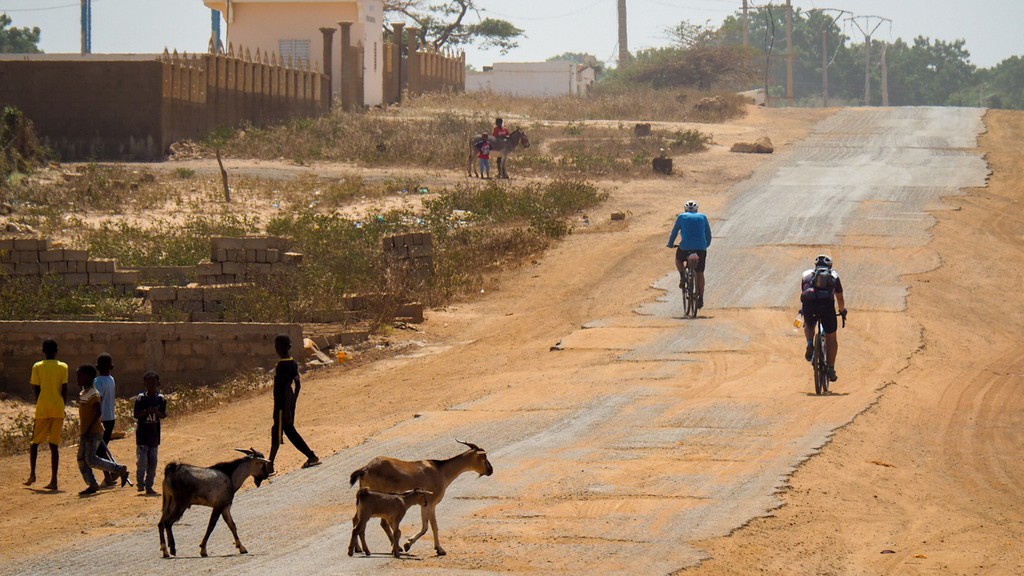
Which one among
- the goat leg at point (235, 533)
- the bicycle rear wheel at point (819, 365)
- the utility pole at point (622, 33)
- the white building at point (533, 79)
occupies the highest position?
the utility pole at point (622, 33)

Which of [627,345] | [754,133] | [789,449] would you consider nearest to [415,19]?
[754,133]

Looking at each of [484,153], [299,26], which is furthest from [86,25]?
A: [484,153]

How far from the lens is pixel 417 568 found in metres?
8.44

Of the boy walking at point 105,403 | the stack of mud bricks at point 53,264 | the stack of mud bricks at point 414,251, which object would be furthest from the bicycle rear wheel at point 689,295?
the boy walking at point 105,403

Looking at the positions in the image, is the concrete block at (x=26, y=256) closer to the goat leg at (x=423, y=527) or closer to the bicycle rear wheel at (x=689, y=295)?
the bicycle rear wheel at (x=689, y=295)

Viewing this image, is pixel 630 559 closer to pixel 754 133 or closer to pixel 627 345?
pixel 627 345

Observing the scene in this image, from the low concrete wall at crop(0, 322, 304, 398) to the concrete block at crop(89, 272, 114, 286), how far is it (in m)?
2.17

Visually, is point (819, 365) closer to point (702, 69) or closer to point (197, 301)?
point (197, 301)

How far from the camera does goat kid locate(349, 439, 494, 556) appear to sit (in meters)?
8.88

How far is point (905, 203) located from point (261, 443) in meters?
20.5

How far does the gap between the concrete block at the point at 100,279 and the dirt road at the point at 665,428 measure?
17.8ft

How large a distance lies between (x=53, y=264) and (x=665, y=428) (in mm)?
12589

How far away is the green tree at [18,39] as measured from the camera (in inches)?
3556

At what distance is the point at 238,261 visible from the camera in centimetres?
2148
